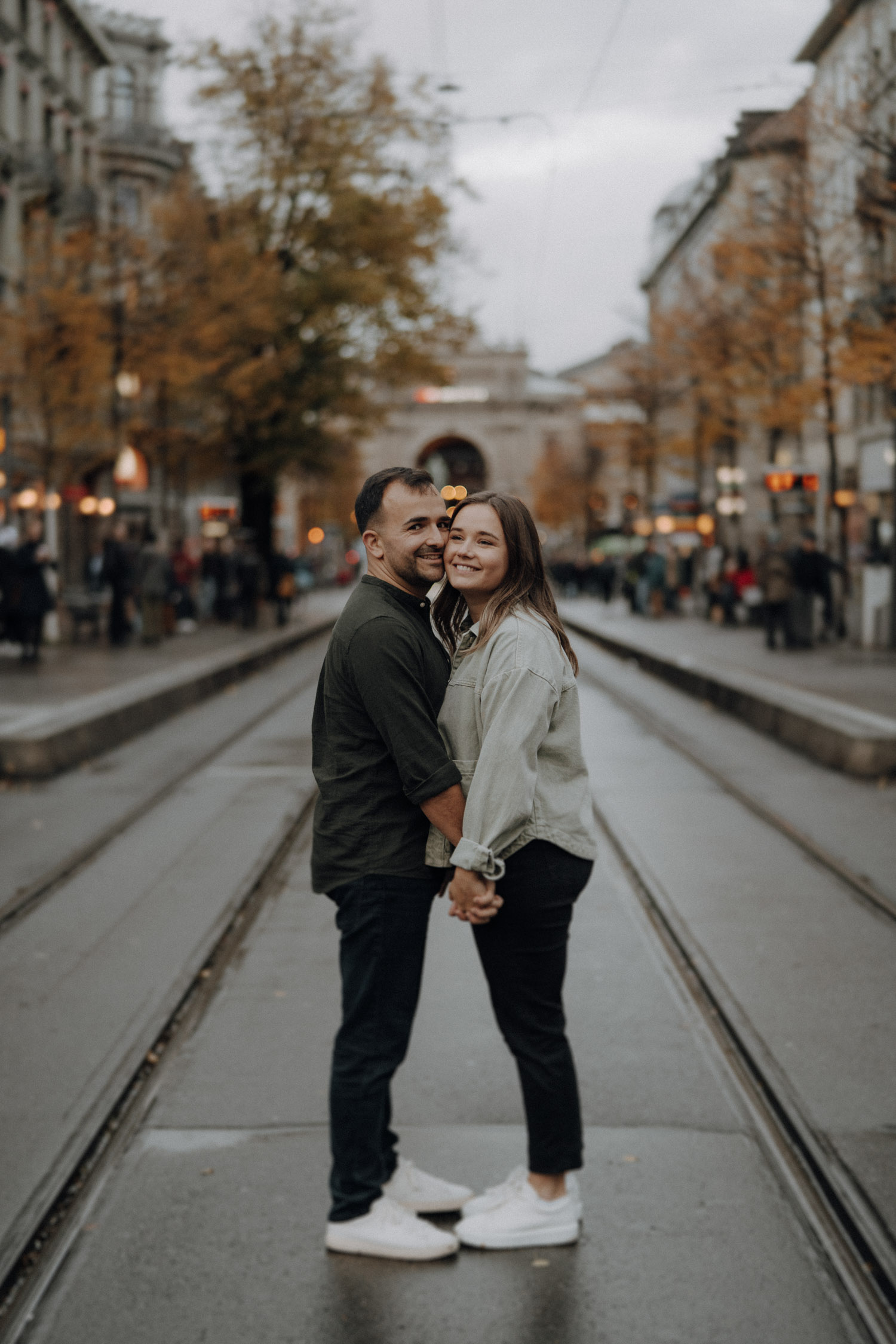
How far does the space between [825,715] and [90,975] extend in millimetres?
8157

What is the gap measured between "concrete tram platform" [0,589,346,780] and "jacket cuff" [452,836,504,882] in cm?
876

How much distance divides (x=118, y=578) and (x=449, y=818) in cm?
2234

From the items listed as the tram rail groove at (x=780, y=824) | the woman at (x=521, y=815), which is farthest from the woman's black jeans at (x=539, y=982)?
the tram rail groove at (x=780, y=824)

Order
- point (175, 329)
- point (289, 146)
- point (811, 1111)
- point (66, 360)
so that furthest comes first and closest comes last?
point (289, 146) < point (175, 329) < point (66, 360) < point (811, 1111)

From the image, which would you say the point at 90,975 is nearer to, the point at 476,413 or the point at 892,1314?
the point at 892,1314

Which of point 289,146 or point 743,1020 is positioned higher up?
point 289,146

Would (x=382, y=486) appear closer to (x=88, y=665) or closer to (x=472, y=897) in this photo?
(x=472, y=897)

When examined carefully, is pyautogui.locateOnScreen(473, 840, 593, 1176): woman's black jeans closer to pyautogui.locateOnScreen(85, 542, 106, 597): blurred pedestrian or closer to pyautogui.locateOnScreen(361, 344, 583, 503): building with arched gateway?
pyautogui.locateOnScreen(85, 542, 106, 597): blurred pedestrian

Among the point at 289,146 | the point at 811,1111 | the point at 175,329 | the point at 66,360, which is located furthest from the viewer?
the point at 289,146

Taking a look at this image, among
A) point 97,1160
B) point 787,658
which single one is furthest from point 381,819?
point 787,658

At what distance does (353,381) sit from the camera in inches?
1490

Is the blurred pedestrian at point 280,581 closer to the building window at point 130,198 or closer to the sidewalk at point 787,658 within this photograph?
the sidewalk at point 787,658

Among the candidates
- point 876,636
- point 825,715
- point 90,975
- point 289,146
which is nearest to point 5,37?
point 289,146

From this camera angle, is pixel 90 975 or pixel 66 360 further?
pixel 66 360
